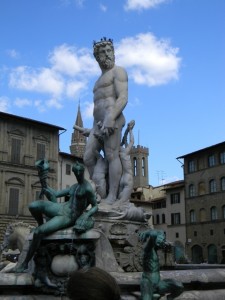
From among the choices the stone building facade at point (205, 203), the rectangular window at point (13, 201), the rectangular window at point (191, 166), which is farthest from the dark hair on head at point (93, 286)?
the rectangular window at point (191, 166)

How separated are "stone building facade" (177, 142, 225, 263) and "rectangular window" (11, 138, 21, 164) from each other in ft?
74.6

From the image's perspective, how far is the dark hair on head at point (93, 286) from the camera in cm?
178

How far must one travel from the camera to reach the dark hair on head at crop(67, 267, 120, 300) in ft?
5.84

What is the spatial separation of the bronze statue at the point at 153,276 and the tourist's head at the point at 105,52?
5.65 metres

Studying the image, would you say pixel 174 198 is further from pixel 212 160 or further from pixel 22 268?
pixel 22 268

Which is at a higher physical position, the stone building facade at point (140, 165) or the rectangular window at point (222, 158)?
the stone building facade at point (140, 165)

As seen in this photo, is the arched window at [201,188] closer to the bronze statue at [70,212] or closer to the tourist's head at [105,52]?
the tourist's head at [105,52]

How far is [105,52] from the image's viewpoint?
9484 millimetres

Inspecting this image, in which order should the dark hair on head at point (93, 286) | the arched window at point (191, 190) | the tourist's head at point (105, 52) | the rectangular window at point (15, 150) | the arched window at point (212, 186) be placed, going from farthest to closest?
the arched window at point (191, 190), the arched window at point (212, 186), the rectangular window at point (15, 150), the tourist's head at point (105, 52), the dark hair on head at point (93, 286)

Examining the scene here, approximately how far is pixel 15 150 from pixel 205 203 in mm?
24109

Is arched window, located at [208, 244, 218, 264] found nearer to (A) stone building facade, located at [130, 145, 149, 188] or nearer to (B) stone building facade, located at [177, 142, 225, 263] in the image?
(B) stone building facade, located at [177, 142, 225, 263]

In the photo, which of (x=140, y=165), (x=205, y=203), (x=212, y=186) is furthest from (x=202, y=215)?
(x=140, y=165)

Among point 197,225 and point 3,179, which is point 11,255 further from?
Answer: point 197,225

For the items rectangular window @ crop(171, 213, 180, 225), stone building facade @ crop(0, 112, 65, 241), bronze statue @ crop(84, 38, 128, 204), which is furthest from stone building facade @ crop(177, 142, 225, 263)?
bronze statue @ crop(84, 38, 128, 204)
